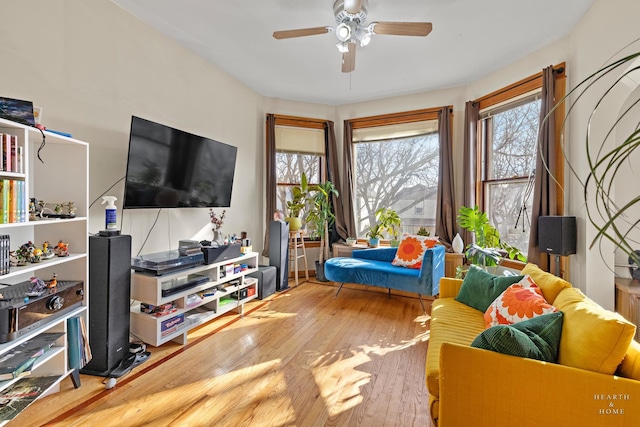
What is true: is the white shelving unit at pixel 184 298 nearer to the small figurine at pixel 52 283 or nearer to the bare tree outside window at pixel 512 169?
the small figurine at pixel 52 283

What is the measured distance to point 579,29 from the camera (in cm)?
270

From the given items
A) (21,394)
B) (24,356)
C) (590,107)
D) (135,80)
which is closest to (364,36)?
(590,107)

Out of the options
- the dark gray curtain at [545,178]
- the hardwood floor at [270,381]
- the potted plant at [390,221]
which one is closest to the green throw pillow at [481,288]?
the hardwood floor at [270,381]

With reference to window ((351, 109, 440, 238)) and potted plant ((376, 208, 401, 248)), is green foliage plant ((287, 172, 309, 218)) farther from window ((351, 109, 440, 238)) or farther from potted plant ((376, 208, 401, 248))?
potted plant ((376, 208, 401, 248))

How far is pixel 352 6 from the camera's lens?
7.30 ft

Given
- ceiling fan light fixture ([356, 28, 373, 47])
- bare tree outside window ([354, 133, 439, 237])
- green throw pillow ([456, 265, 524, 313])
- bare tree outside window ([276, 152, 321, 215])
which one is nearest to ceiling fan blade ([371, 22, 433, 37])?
ceiling fan light fixture ([356, 28, 373, 47])

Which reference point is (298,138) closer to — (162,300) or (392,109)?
(392,109)

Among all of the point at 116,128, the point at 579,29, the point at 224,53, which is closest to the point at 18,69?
the point at 116,128

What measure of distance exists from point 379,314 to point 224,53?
10.5ft

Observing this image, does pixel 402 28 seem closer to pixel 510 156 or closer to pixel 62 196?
pixel 510 156

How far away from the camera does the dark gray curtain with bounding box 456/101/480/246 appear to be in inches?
152

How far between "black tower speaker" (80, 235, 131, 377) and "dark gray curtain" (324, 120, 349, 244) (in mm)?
3048

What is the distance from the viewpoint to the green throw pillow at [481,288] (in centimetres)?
227

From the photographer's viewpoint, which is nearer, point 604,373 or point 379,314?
point 604,373
